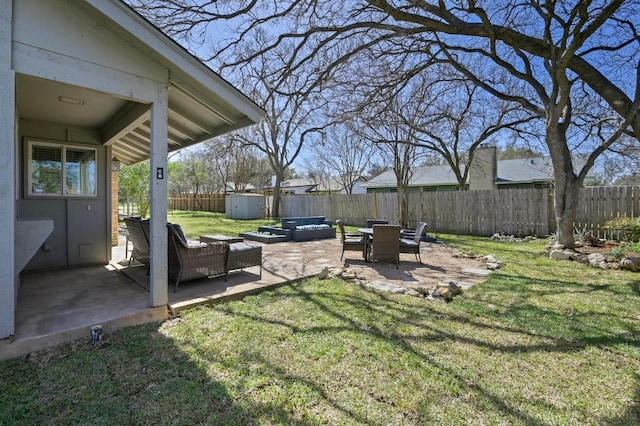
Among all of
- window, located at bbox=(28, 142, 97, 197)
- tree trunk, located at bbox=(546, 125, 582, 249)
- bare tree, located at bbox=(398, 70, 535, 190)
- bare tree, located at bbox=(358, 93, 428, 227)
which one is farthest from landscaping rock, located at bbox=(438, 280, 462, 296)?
bare tree, located at bbox=(398, 70, 535, 190)

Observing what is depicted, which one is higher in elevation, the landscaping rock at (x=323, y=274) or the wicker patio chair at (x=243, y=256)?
the wicker patio chair at (x=243, y=256)

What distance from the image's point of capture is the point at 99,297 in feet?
13.6

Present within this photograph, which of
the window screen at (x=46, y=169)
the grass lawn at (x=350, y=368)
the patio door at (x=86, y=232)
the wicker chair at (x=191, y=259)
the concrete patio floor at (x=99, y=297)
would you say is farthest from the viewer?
the patio door at (x=86, y=232)

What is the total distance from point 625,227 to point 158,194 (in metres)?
11.1

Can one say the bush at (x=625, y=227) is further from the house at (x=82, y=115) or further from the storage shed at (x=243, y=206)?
the storage shed at (x=243, y=206)

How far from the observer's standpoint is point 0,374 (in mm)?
2562

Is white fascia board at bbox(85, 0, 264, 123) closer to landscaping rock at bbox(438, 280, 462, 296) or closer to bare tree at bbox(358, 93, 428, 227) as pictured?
landscaping rock at bbox(438, 280, 462, 296)

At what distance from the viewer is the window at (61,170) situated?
18.1 feet

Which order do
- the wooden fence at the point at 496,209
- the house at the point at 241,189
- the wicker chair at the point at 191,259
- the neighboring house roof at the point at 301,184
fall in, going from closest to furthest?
1. the wicker chair at the point at 191,259
2. the wooden fence at the point at 496,209
3. the house at the point at 241,189
4. the neighboring house roof at the point at 301,184

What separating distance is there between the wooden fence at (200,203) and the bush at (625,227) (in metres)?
25.4

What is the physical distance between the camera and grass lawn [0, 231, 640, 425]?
2162 mm

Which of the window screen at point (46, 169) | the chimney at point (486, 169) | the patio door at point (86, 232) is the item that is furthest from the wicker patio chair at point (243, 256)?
the chimney at point (486, 169)

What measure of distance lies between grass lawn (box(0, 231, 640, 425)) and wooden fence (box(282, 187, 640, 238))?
699 cm

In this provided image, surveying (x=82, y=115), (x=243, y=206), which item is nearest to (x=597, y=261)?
(x=82, y=115)
